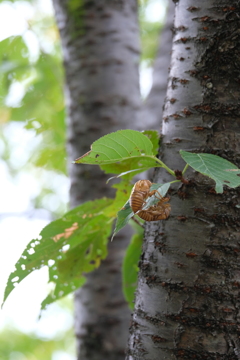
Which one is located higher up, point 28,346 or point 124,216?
point 28,346

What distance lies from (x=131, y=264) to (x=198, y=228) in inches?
15.9

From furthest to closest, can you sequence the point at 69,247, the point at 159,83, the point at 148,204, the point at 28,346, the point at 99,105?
the point at 28,346 → the point at 159,83 → the point at 99,105 → the point at 69,247 → the point at 148,204

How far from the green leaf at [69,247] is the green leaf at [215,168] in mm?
376

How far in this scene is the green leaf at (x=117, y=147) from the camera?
1.97 ft

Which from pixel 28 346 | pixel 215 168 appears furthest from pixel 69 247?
pixel 28 346

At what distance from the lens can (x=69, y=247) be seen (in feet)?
2.99

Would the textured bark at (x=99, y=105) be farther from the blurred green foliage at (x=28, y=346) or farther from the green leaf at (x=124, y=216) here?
the blurred green foliage at (x=28, y=346)

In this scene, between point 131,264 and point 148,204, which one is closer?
point 148,204

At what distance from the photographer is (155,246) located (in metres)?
0.69

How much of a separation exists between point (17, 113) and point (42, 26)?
1.72 m

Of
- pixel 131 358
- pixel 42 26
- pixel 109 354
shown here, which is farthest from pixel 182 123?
pixel 42 26

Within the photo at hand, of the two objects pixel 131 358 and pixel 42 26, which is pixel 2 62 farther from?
pixel 131 358

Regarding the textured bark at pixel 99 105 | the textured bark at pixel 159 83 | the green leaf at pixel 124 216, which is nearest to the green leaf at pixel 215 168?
the green leaf at pixel 124 216

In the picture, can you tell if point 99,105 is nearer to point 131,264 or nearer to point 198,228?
point 131,264
